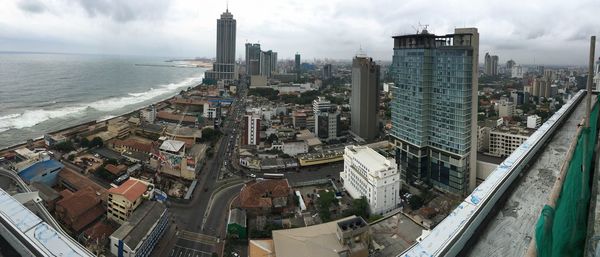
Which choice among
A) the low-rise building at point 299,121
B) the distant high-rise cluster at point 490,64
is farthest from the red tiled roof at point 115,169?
the distant high-rise cluster at point 490,64

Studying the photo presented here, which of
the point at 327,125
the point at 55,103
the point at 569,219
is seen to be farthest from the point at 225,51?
the point at 569,219

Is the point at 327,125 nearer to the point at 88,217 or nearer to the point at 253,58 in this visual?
the point at 88,217

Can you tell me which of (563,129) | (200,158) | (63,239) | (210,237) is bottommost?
(210,237)

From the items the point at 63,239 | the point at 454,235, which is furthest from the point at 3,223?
the point at 454,235

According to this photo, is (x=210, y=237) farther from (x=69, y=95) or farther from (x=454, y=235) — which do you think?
(x=69, y=95)

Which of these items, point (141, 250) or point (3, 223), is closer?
point (3, 223)

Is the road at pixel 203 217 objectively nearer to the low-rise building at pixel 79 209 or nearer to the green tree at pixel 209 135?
the low-rise building at pixel 79 209

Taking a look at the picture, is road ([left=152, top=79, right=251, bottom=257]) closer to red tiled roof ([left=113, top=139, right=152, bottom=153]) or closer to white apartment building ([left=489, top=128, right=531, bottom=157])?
red tiled roof ([left=113, top=139, right=152, bottom=153])

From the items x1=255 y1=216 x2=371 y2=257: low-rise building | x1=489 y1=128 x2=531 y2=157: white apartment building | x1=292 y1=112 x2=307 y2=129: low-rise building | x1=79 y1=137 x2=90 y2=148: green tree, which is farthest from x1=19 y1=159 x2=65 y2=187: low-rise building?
x1=489 y1=128 x2=531 y2=157: white apartment building
